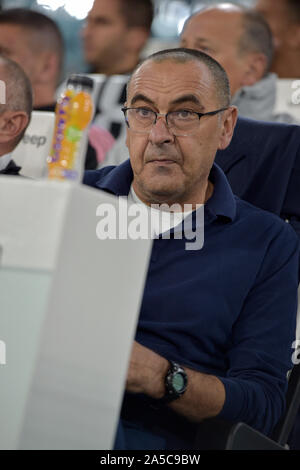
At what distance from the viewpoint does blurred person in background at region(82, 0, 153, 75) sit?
155 inches

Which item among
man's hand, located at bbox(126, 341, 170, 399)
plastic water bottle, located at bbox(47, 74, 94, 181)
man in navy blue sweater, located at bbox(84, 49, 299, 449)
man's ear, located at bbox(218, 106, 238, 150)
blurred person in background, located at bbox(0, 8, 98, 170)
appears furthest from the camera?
blurred person in background, located at bbox(0, 8, 98, 170)

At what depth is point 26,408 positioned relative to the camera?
3.30ft

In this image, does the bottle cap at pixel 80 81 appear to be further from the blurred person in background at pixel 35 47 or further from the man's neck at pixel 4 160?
the blurred person in background at pixel 35 47

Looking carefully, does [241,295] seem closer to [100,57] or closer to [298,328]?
[298,328]

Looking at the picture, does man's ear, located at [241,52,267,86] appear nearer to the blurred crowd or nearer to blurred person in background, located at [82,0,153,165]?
the blurred crowd

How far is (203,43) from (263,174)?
1321 mm

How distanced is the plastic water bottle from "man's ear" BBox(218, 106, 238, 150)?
663mm

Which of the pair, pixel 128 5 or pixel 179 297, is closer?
pixel 179 297

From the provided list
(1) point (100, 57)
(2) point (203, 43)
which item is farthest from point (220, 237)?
(1) point (100, 57)

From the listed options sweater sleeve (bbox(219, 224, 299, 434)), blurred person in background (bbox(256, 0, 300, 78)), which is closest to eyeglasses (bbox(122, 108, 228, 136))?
sweater sleeve (bbox(219, 224, 299, 434))
